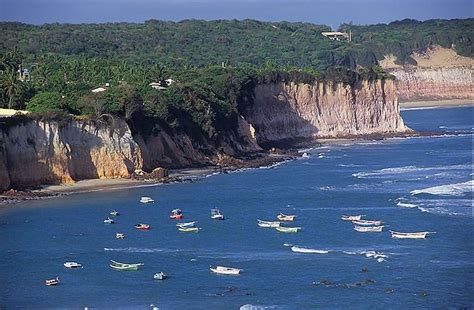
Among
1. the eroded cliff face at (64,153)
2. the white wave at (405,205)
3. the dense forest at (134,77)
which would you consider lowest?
the white wave at (405,205)

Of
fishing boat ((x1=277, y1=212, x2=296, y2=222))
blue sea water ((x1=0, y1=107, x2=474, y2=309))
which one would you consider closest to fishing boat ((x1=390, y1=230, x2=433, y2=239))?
blue sea water ((x1=0, y1=107, x2=474, y2=309))

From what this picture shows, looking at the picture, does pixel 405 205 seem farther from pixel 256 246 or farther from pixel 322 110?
pixel 322 110

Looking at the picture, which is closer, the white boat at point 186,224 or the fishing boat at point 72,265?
the fishing boat at point 72,265

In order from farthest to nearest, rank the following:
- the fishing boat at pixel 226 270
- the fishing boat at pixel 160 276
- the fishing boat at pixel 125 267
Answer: the fishing boat at pixel 125 267 → the fishing boat at pixel 226 270 → the fishing boat at pixel 160 276

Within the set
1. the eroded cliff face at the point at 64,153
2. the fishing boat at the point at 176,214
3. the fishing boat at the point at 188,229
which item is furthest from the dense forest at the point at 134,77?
the fishing boat at the point at 188,229

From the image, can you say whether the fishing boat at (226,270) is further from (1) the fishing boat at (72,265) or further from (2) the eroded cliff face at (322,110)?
(2) the eroded cliff face at (322,110)

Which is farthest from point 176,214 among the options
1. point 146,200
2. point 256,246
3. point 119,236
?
point 256,246
